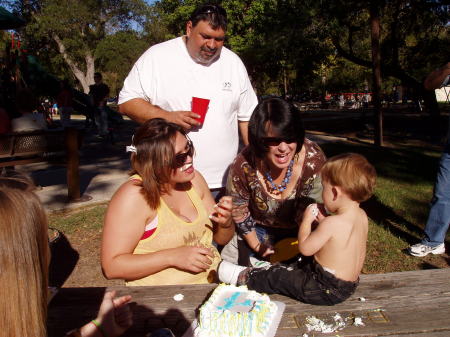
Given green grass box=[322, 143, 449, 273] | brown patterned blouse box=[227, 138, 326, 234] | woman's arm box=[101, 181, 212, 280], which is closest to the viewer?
woman's arm box=[101, 181, 212, 280]

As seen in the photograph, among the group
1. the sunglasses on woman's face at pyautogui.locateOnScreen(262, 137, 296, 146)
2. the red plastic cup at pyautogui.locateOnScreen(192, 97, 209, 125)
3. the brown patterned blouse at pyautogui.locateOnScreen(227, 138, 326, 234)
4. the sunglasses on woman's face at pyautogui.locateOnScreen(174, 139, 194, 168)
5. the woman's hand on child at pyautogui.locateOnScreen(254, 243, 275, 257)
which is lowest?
the woman's hand on child at pyautogui.locateOnScreen(254, 243, 275, 257)

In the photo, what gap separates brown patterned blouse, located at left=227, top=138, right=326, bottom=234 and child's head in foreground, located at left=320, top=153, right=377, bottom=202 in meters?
0.63

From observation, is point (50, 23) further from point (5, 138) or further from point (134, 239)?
point (134, 239)

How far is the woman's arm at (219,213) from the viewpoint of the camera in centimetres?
225

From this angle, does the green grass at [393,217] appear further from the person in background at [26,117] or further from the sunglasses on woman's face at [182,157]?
the sunglasses on woman's face at [182,157]

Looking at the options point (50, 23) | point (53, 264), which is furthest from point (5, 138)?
Result: point (50, 23)

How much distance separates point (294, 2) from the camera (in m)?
13.9

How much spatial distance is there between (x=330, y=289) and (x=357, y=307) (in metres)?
0.13

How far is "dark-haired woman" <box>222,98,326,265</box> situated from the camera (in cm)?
259

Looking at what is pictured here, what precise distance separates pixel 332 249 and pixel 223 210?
1.95 feet

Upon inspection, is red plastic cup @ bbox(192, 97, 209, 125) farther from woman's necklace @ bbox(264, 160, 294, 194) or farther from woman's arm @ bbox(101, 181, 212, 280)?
woman's arm @ bbox(101, 181, 212, 280)

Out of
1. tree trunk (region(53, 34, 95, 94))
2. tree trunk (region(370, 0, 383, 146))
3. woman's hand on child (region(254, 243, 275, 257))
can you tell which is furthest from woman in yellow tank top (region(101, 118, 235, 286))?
tree trunk (region(53, 34, 95, 94))

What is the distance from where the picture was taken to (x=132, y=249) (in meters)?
2.14

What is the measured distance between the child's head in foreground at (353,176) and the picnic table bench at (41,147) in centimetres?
403
